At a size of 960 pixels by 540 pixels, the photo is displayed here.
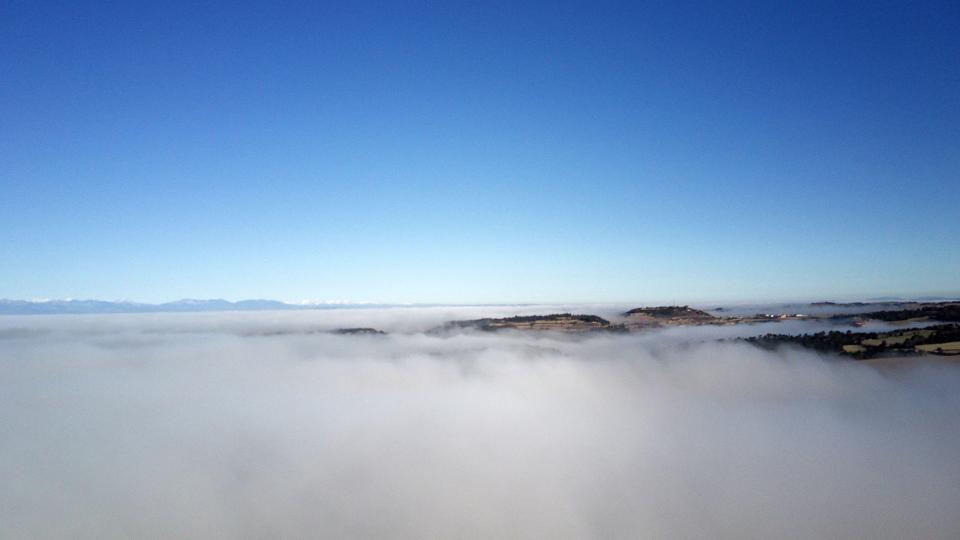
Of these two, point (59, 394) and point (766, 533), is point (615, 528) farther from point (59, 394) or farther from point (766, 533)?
point (59, 394)

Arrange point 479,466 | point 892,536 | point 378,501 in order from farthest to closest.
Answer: point 479,466 → point 378,501 → point 892,536

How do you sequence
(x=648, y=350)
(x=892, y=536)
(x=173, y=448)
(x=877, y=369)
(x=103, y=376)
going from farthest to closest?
(x=103, y=376)
(x=648, y=350)
(x=173, y=448)
(x=877, y=369)
(x=892, y=536)

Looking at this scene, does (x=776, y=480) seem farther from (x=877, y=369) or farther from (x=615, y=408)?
(x=615, y=408)

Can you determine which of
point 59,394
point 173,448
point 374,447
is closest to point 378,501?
point 374,447

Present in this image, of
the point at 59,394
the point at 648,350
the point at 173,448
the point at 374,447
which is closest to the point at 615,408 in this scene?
the point at 648,350

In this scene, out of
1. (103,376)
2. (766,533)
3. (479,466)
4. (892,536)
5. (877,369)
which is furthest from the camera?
(103,376)

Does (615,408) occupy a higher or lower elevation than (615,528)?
higher

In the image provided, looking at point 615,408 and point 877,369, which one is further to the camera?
point 615,408

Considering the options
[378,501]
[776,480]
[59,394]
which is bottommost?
[378,501]

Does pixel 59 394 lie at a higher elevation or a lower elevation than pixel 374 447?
higher
